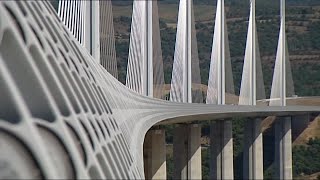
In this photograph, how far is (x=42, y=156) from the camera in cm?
351

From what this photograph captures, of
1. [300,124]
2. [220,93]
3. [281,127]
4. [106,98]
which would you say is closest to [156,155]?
[220,93]

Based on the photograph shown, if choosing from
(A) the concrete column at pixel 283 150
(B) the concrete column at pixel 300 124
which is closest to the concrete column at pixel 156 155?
(A) the concrete column at pixel 283 150

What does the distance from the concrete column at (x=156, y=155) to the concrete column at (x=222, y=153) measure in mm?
6200

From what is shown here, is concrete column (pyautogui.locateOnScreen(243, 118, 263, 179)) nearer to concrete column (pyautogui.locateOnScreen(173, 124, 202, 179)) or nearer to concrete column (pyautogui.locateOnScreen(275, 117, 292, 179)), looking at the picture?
concrete column (pyautogui.locateOnScreen(275, 117, 292, 179))

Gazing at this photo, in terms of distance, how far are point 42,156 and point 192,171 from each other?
29.9 meters

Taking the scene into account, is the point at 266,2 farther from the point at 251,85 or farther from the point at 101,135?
the point at 101,135

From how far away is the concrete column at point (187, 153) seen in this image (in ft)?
109

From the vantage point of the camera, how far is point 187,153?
33438mm

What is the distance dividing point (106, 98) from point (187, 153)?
26452 millimetres

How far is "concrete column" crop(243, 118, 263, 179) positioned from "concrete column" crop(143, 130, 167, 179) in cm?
1031

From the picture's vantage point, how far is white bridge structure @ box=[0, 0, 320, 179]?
12.2ft

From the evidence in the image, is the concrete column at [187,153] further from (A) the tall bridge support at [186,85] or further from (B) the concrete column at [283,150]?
(B) the concrete column at [283,150]

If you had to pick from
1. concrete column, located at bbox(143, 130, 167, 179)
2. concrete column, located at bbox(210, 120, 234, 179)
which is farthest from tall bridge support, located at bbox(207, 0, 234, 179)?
concrete column, located at bbox(143, 130, 167, 179)

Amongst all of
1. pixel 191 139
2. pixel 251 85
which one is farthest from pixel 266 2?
pixel 191 139
